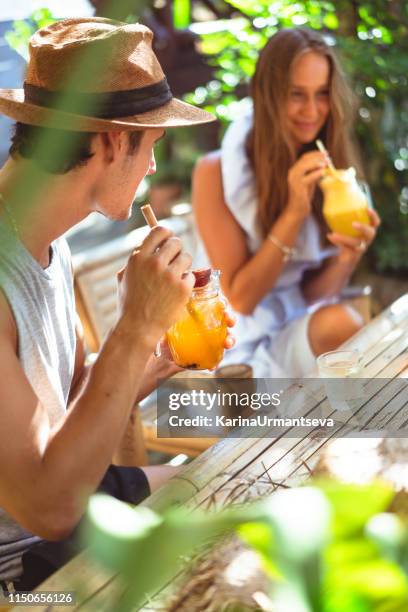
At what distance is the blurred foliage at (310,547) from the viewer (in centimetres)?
59

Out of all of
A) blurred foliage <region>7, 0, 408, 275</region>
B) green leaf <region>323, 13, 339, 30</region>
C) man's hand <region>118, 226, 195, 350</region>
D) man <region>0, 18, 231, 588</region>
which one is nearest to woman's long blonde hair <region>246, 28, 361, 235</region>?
blurred foliage <region>7, 0, 408, 275</region>

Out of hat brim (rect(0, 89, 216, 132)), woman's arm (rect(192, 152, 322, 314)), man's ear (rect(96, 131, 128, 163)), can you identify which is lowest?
woman's arm (rect(192, 152, 322, 314))

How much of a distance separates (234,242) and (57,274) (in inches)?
45.2

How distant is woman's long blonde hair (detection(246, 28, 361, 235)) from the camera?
108 inches

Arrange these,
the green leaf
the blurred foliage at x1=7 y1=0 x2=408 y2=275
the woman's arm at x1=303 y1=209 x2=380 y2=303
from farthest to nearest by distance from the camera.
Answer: the green leaf, the blurred foliage at x1=7 y1=0 x2=408 y2=275, the woman's arm at x1=303 y1=209 x2=380 y2=303

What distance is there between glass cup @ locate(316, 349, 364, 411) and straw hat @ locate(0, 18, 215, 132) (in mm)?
597

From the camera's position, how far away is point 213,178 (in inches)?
114

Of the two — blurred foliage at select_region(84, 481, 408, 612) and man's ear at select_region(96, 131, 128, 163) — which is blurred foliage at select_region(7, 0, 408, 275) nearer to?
man's ear at select_region(96, 131, 128, 163)

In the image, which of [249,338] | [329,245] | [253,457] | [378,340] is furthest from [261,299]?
[253,457]

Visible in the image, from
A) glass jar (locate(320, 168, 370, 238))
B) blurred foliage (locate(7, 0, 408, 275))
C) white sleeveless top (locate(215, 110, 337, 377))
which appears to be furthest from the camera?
blurred foliage (locate(7, 0, 408, 275))

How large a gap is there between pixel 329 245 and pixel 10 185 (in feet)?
5.28

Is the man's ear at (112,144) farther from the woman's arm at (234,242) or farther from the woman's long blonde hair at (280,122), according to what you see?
the woman's long blonde hair at (280,122)

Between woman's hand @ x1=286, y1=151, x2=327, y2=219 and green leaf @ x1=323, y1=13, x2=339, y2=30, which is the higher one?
green leaf @ x1=323, y1=13, x2=339, y2=30

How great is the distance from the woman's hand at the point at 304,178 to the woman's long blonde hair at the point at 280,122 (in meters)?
0.17
